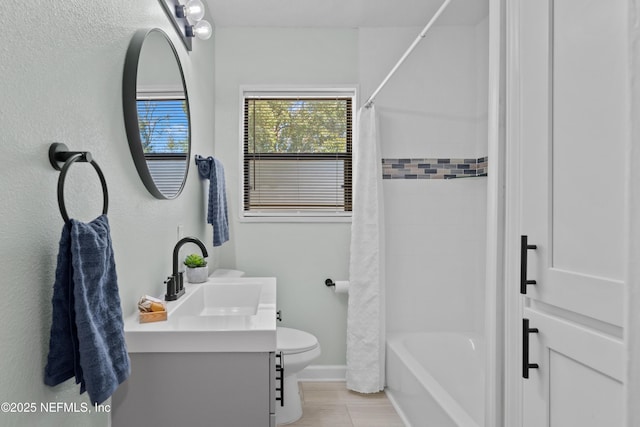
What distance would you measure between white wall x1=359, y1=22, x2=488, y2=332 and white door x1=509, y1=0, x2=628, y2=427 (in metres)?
1.71

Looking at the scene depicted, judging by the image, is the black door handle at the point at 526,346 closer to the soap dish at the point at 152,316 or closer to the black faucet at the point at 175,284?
the soap dish at the point at 152,316

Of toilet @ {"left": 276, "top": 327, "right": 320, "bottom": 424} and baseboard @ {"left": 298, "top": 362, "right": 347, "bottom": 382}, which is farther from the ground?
toilet @ {"left": 276, "top": 327, "right": 320, "bottom": 424}

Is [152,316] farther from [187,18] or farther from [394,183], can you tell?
[394,183]

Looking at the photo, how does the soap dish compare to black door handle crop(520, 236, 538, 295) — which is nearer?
black door handle crop(520, 236, 538, 295)

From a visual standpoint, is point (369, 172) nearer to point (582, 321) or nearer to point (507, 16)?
point (507, 16)

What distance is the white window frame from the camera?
9.91ft

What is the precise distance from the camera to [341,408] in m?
2.57

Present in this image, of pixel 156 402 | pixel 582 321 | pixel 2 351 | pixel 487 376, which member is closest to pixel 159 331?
pixel 156 402

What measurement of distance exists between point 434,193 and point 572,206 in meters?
1.94

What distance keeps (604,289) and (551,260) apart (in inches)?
7.6

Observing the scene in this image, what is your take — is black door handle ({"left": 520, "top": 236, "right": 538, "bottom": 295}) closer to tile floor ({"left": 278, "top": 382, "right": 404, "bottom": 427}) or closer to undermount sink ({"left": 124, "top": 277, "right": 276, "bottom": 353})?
undermount sink ({"left": 124, "top": 277, "right": 276, "bottom": 353})

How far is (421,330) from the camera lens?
118 inches

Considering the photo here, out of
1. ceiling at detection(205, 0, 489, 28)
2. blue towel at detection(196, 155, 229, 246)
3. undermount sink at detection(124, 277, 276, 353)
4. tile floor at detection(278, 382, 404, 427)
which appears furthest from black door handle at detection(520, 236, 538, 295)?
ceiling at detection(205, 0, 489, 28)

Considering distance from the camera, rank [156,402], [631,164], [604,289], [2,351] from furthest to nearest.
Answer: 1. [156,402]
2. [604,289]
3. [2,351]
4. [631,164]
